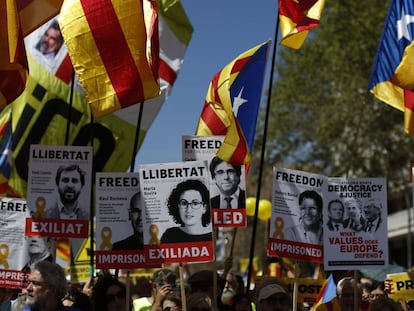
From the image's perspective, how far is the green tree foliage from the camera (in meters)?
30.9

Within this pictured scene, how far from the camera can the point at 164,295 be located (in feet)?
28.9

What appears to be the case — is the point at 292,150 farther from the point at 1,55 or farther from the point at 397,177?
the point at 1,55

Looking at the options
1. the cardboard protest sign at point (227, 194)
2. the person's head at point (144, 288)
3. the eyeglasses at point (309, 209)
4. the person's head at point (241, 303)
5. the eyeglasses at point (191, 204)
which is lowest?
the person's head at point (241, 303)

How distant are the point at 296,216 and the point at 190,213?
45.1 inches

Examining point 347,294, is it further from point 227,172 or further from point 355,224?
point 227,172

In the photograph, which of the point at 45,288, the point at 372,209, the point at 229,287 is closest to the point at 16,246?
the point at 229,287

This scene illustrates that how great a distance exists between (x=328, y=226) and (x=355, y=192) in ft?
1.38

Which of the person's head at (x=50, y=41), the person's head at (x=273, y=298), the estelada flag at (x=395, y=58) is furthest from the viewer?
the person's head at (x=50, y=41)

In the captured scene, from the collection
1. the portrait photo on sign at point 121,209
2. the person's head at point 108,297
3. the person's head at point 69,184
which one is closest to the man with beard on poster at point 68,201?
the person's head at point 69,184

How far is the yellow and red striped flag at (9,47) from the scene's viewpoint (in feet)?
29.7

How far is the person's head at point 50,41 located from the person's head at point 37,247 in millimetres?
5909

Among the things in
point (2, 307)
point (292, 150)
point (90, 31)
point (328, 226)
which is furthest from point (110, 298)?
point (292, 150)

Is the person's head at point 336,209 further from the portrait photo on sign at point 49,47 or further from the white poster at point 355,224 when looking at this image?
the portrait photo on sign at point 49,47

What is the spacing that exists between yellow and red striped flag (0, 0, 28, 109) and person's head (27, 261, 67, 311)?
10.0 feet
